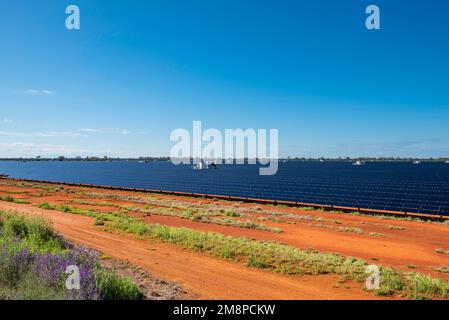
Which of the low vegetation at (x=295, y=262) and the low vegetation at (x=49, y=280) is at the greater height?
the low vegetation at (x=49, y=280)

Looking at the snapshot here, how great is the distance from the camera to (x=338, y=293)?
412 inches

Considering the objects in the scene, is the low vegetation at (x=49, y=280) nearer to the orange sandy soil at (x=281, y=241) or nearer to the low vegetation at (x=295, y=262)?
the orange sandy soil at (x=281, y=241)

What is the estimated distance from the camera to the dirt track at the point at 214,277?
→ 32.3 ft

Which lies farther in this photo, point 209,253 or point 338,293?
point 209,253

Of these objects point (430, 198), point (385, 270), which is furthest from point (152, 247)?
point (430, 198)

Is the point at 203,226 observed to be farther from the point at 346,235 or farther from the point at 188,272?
the point at 188,272

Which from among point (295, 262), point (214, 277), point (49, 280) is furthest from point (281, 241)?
point (49, 280)

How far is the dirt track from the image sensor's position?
9.86m

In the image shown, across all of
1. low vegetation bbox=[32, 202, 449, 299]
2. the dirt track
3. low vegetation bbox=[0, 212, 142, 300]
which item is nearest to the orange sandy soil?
the dirt track

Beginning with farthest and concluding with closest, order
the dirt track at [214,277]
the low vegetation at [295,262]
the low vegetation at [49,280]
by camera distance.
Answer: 1. the low vegetation at [295,262]
2. the dirt track at [214,277]
3. the low vegetation at [49,280]

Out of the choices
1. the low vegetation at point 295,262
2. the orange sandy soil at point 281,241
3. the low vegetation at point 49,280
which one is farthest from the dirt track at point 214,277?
the low vegetation at point 49,280

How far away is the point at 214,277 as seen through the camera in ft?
36.9
